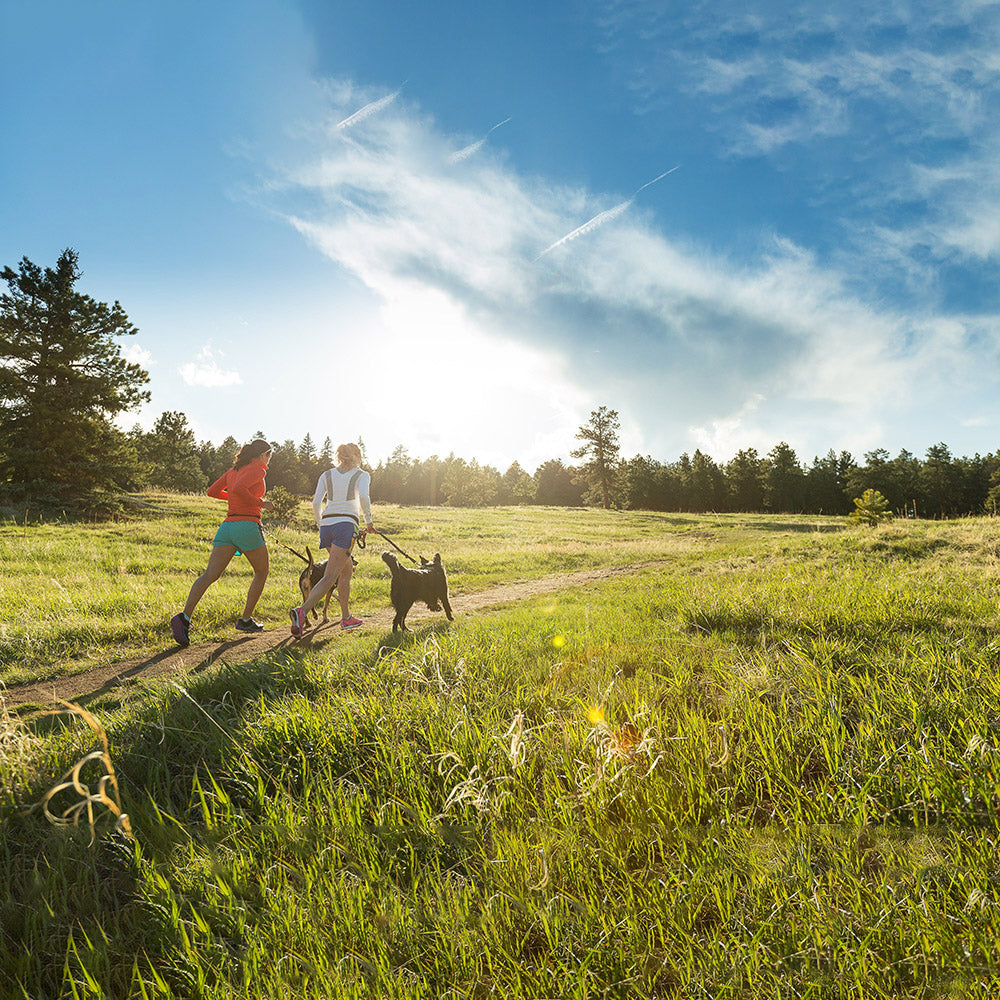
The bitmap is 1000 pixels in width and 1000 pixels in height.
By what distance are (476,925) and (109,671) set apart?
6.01 meters

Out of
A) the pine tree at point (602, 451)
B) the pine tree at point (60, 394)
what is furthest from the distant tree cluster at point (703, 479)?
the pine tree at point (60, 394)

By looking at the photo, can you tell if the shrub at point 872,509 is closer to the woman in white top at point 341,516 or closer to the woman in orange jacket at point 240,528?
the woman in white top at point 341,516

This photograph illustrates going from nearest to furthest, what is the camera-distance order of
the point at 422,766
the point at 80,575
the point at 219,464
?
the point at 422,766, the point at 80,575, the point at 219,464

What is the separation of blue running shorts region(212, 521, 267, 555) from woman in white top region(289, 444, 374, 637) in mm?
857

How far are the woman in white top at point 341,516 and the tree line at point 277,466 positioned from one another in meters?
22.5

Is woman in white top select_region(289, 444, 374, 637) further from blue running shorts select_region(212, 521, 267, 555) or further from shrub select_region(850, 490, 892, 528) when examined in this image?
shrub select_region(850, 490, 892, 528)

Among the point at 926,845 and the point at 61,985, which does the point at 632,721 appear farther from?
the point at 61,985

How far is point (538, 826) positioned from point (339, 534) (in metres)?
5.34

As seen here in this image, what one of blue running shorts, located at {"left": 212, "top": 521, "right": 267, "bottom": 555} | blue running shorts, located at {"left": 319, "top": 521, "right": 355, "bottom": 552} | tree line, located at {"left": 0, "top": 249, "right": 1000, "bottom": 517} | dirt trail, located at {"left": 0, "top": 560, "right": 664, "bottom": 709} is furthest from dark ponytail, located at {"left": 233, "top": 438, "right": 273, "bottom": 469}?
tree line, located at {"left": 0, "top": 249, "right": 1000, "bottom": 517}

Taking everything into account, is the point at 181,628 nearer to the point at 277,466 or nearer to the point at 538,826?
the point at 538,826

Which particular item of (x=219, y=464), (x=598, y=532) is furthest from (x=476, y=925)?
(x=219, y=464)

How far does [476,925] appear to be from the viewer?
6.18ft

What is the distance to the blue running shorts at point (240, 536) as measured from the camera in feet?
21.7

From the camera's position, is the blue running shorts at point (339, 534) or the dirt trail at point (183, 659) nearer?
the dirt trail at point (183, 659)
